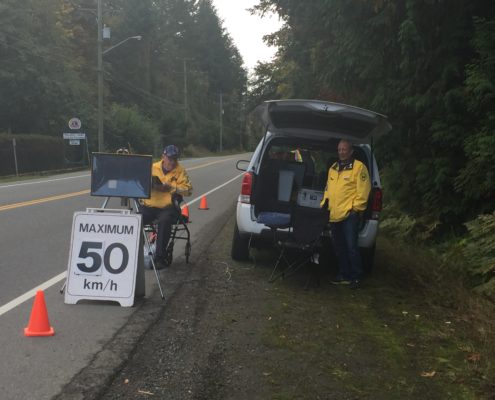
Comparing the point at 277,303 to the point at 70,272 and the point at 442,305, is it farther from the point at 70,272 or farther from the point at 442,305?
the point at 70,272

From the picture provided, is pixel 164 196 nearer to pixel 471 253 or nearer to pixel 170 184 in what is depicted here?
pixel 170 184

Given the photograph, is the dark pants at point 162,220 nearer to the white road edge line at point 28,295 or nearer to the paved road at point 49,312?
the paved road at point 49,312

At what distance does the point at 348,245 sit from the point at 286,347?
248 cm

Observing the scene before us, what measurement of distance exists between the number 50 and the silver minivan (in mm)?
1918

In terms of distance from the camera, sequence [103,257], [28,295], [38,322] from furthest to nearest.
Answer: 1. [28,295]
2. [103,257]
3. [38,322]

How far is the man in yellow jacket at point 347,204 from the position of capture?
6.83m

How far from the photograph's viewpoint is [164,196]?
25.0ft

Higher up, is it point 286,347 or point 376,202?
point 376,202

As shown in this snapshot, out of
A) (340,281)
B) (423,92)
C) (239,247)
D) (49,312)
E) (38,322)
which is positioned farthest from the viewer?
(423,92)

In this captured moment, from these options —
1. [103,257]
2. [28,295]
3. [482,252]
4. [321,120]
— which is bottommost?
[28,295]

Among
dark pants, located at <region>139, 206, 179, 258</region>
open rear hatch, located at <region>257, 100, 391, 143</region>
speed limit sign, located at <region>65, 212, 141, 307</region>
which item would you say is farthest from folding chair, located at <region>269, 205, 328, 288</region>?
speed limit sign, located at <region>65, 212, 141, 307</region>

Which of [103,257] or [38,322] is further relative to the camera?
[103,257]

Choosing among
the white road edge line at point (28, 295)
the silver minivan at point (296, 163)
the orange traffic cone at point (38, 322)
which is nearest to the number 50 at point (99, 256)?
the white road edge line at point (28, 295)

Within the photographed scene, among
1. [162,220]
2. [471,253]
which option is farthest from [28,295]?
[471,253]
